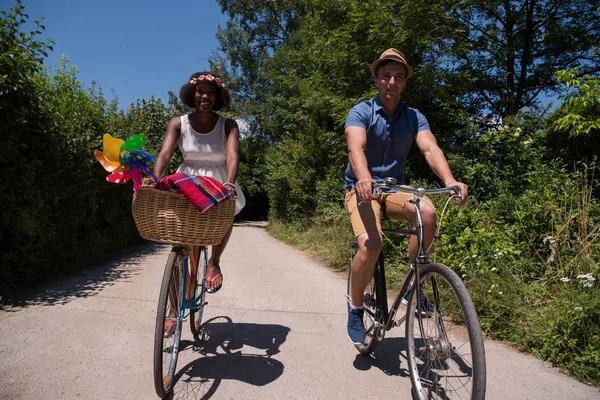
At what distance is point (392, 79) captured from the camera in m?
3.09

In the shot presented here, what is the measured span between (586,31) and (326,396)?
9.66m

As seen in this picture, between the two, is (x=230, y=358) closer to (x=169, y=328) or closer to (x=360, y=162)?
(x=169, y=328)

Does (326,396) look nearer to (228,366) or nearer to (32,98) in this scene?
(228,366)

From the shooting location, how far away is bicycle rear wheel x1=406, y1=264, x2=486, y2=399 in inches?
79.4

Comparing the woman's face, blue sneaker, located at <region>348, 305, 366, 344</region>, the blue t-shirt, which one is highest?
the woman's face

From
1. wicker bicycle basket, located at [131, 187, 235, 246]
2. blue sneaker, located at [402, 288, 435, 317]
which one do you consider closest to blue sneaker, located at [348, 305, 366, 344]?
blue sneaker, located at [402, 288, 435, 317]

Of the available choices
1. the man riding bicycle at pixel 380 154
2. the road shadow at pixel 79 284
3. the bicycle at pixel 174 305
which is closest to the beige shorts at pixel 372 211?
the man riding bicycle at pixel 380 154

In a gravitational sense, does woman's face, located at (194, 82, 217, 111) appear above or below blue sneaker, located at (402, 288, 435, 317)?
above

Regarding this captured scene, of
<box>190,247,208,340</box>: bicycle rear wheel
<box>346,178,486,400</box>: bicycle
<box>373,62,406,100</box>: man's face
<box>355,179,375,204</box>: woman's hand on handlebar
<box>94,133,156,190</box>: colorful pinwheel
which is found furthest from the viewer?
<box>190,247,208,340</box>: bicycle rear wheel

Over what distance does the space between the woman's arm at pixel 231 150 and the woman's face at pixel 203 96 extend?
0.21 m

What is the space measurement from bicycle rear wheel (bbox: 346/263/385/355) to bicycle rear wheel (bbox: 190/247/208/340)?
1.23 m

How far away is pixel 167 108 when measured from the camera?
13180mm

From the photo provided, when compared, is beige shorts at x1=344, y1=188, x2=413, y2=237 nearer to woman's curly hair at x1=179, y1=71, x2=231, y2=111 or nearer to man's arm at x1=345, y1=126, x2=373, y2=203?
man's arm at x1=345, y1=126, x2=373, y2=203

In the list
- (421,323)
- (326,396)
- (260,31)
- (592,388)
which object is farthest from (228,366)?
(260,31)
